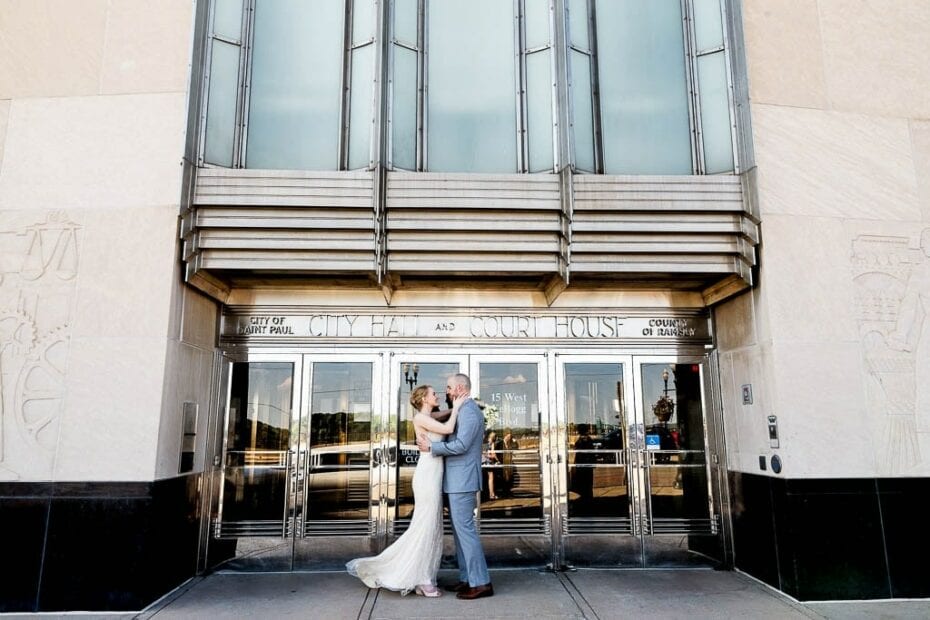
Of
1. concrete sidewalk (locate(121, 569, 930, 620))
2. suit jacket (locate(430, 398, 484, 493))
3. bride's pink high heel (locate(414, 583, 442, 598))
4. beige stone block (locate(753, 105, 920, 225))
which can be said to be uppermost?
beige stone block (locate(753, 105, 920, 225))

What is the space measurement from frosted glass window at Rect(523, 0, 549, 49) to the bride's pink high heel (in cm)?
553

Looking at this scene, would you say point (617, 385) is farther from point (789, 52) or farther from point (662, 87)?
point (789, 52)

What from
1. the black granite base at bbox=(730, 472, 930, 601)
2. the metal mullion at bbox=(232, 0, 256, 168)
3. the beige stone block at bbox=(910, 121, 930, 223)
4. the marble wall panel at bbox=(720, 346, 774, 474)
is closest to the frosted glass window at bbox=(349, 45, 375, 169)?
the metal mullion at bbox=(232, 0, 256, 168)

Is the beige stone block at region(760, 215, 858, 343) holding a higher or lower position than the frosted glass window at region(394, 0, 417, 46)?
lower

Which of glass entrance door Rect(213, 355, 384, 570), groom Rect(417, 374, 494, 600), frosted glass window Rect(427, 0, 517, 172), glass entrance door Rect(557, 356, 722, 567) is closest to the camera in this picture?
groom Rect(417, 374, 494, 600)

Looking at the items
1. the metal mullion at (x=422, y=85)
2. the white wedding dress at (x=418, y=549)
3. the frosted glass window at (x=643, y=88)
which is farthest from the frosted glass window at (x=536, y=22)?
the white wedding dress at (x=418, y=549)

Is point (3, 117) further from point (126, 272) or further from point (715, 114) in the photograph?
point (715, 114)

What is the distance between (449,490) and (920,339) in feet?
15.9

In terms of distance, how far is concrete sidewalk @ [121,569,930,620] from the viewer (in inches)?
190

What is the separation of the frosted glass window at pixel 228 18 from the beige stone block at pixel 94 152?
928 mm

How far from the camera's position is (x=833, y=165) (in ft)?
19.0

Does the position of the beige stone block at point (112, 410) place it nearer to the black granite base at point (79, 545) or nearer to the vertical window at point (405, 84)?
the black granite base at point (79, 545)

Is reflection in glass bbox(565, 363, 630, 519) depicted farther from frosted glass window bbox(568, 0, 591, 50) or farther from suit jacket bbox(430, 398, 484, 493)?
frosted glass window bbox(568, 0, 591, 50)

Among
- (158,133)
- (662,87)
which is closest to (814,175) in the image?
(662,87)
